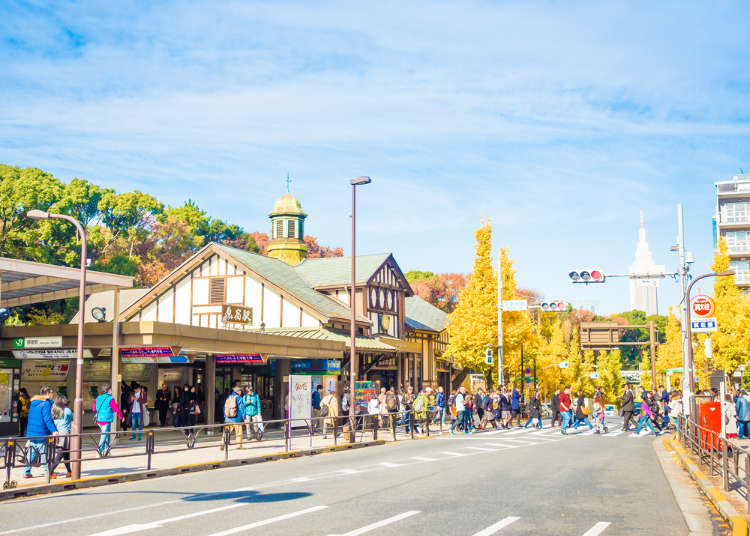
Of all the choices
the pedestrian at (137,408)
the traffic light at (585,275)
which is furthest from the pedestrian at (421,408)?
the pedestrian at (137,408)

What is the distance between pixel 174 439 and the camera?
19.9 metres

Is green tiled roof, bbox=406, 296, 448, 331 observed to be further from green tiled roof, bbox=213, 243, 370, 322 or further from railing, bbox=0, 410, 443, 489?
railing, bbox=0, 410, 443, 489

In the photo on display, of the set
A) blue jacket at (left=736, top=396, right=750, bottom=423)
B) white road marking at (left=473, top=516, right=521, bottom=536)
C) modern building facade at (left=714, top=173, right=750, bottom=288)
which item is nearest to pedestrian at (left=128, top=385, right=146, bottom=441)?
white road marking at (left=473, top=516, right=521, bottom=536)

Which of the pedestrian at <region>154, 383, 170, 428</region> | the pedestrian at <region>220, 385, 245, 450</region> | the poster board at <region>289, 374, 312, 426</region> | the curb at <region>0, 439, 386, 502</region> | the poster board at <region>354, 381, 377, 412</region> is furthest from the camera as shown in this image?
the poster board at <region>354, 381, 377, 412</region>

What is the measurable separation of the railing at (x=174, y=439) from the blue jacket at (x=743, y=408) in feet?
35.1

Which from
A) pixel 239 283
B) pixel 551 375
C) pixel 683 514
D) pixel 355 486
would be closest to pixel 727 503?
pixel 683 514

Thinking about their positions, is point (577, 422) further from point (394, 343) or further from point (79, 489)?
point (79, 489)

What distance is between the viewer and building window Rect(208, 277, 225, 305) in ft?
127

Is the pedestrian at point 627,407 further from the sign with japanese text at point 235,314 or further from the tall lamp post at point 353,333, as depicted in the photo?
the sign with japanese text at point 235,314

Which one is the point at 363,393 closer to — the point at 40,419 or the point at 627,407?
the point at 627,407

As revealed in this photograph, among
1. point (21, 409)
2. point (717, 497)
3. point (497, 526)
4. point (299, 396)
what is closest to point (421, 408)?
Answer: point (299, 396)

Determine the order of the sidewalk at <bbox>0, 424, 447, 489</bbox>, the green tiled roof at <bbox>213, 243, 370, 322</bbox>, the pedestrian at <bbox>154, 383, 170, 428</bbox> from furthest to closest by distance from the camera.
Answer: the green tiled roof at <bbox>213, 243, 370, 322</bbox> < the pedestrian at <bbox>154, 383, 170, 428</bbox> < the sidewalk at <bbox>0, 424, 447, 489</bbox>

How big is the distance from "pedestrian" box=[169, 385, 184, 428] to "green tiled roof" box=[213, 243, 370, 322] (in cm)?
858

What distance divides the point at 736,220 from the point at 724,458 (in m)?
76.0
